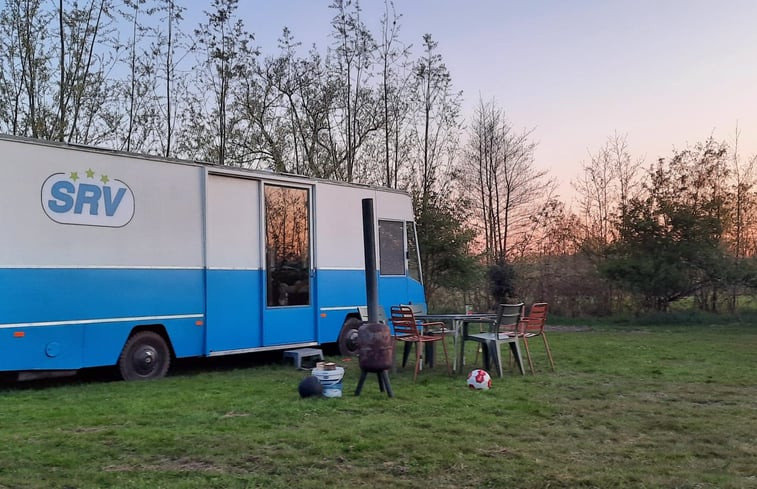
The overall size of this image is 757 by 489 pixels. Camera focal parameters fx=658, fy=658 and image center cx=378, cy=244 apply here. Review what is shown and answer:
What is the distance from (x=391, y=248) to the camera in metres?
10.3

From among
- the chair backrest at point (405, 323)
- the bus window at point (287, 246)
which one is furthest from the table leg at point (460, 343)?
the bus window at point (287, 246)

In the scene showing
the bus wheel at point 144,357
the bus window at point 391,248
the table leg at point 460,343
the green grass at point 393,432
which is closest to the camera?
the green grass at point 393,432

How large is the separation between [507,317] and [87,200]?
470cm

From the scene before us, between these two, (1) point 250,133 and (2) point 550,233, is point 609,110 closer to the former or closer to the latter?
(2) point 550,233

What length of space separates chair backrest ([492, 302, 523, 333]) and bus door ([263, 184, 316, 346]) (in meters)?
2.76

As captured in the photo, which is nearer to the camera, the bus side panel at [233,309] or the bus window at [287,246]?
the bus side panel at [233,309]

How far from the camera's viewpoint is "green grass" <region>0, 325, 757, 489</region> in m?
3.75

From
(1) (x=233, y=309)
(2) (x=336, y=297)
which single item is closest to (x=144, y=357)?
(1) (x=233, y=309)

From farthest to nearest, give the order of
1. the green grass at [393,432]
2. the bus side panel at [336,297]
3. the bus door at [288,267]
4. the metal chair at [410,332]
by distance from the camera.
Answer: the bus side panel at [336,297] → the bus door at [288,267] → the metal chair at [410,332] → the green grass at [393,432]

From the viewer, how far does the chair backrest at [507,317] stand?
23.9 ft

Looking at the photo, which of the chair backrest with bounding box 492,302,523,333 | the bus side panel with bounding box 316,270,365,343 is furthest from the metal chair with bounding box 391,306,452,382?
the bus side panel with bounding box 316,270,365,343

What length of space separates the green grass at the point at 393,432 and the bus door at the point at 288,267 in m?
0.99

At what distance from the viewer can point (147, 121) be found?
13750mm

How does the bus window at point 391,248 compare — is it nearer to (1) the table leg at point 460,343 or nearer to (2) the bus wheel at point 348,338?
(2) the bus wheel at point 348,338
